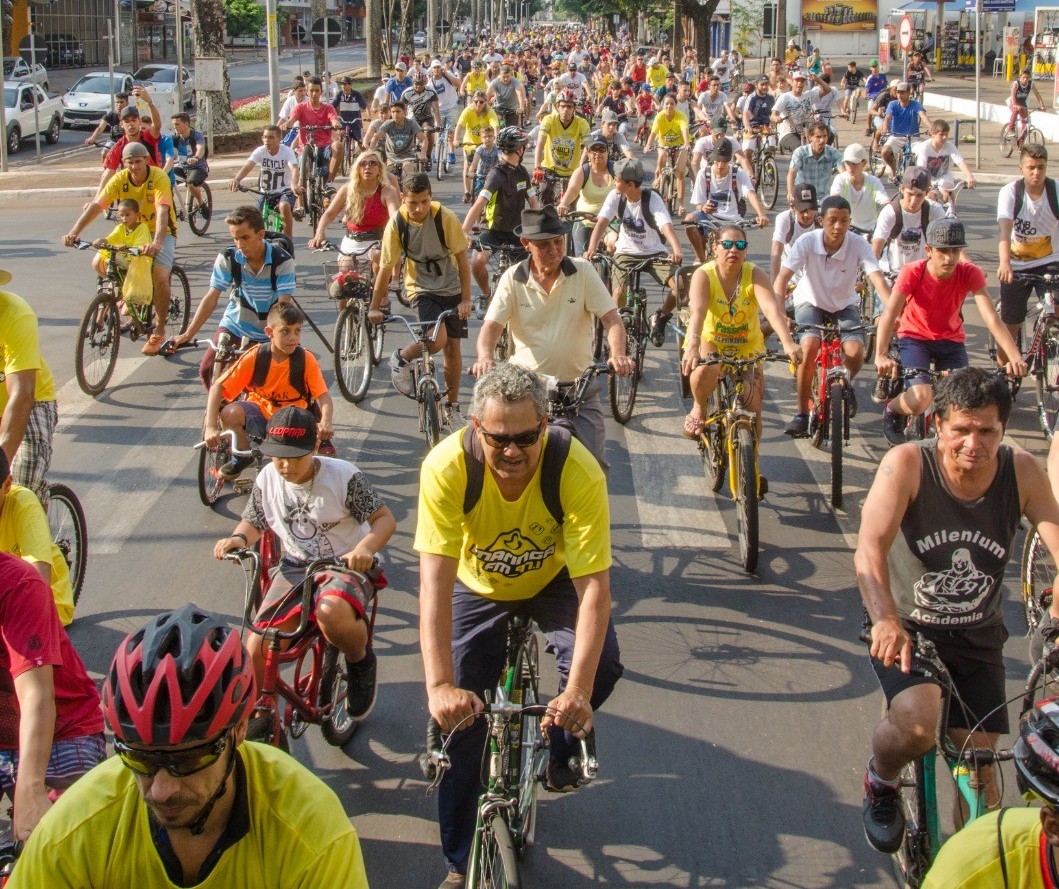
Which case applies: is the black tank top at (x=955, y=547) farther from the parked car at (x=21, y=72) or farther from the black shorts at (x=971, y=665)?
the parked car at (x=21, y=72)

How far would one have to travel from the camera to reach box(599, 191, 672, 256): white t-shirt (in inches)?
480

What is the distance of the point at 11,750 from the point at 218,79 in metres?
26.1

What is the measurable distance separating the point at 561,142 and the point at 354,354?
27.4 feet

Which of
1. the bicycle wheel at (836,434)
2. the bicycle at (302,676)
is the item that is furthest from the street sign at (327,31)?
the bicycle at (302,676)

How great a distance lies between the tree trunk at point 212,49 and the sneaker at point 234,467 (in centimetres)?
2360

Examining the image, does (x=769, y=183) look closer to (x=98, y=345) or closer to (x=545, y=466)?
(x=98, y=345)

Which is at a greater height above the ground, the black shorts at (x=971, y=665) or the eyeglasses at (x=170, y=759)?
the eyeglasses at (x=170, y=759)

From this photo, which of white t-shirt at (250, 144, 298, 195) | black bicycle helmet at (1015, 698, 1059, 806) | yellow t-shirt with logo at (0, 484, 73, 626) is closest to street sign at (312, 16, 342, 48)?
white t-shirt at (250, 144, 298, 195)

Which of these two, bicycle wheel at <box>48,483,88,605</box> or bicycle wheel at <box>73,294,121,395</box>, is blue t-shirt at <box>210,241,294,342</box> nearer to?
bicycle wheel at <box>48,483,88,605</box>

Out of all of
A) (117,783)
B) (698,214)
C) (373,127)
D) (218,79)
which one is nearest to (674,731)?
(117,783)

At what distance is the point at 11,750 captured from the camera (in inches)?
165

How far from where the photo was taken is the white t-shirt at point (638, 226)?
480 inches

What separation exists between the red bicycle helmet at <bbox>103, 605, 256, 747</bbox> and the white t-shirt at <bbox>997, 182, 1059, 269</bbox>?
9570 mm

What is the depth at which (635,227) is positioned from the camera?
1234 cm
